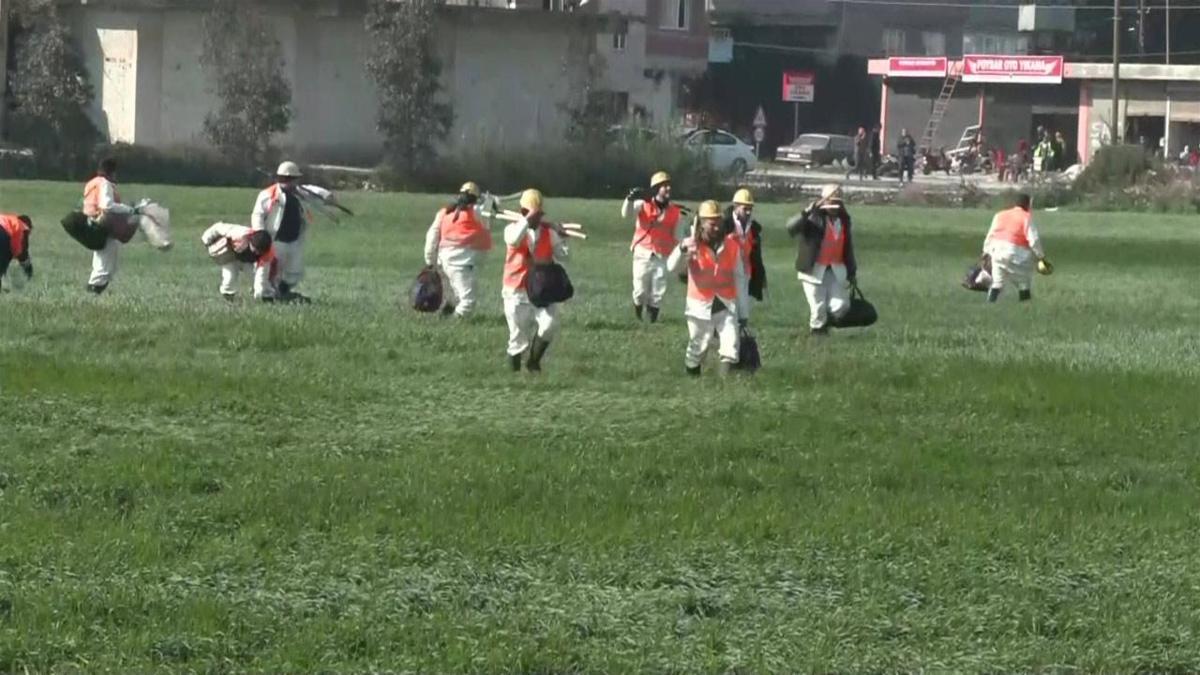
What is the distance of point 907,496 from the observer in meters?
12.8

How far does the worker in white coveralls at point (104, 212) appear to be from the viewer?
2347cm

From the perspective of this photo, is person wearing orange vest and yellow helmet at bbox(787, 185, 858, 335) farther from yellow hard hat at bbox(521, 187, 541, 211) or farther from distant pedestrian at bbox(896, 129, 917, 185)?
distant pedestrian at bbox(896, 129, 917, 185)

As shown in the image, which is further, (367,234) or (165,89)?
(165,89)

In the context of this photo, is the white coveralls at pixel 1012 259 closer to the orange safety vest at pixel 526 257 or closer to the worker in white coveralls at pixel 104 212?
the worker in white coveralls at pixel 104 212

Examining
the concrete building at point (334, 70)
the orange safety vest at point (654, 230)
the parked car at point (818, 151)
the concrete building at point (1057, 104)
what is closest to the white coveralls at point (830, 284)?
the orange safety vest at point (654, 230)

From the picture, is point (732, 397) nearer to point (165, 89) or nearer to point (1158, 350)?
point (1158, 350)

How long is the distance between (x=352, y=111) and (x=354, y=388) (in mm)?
44926

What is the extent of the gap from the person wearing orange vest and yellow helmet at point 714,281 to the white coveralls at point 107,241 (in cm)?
780

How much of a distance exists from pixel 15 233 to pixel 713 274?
21.6 ft

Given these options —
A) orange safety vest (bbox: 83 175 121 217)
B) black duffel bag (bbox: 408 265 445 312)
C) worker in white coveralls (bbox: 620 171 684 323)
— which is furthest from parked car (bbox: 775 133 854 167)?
black duffel bag (bbox: 408 265 445 312)

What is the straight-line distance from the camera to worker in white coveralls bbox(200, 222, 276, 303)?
23.4 meters

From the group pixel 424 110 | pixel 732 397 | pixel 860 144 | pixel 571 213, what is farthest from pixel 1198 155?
pixel 732 397

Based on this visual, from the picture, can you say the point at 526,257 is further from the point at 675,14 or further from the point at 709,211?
the point at 675,14

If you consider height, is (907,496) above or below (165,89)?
below
